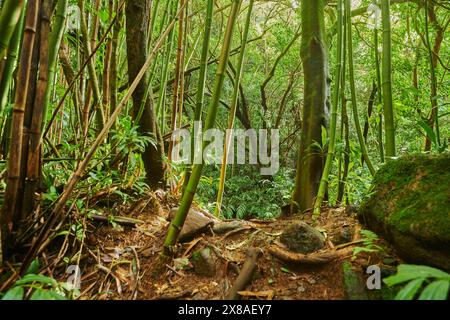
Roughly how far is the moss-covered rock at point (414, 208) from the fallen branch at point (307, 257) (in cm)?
20

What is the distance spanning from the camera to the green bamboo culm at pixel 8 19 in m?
1.00

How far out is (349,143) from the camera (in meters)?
1.82

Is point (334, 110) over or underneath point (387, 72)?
underneath

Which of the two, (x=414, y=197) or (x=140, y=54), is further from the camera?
(x=140, y=54)

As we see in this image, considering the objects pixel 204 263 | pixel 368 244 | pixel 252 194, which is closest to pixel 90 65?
pixel 204 263

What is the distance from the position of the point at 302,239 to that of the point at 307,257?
0.11 metres

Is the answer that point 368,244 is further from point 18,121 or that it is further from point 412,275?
point 18,121

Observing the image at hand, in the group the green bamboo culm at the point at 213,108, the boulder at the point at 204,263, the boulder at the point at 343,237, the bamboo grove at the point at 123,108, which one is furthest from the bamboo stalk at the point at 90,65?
the boulder at the point at 343,237

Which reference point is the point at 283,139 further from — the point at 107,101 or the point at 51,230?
the point at 51,230

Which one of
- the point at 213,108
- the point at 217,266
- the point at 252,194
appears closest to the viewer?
the point at 213,108

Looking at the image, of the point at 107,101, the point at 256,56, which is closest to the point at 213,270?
the point at 107,101

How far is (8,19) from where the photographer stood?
1.01 m

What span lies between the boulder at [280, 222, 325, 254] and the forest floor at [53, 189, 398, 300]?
0.13 feet
